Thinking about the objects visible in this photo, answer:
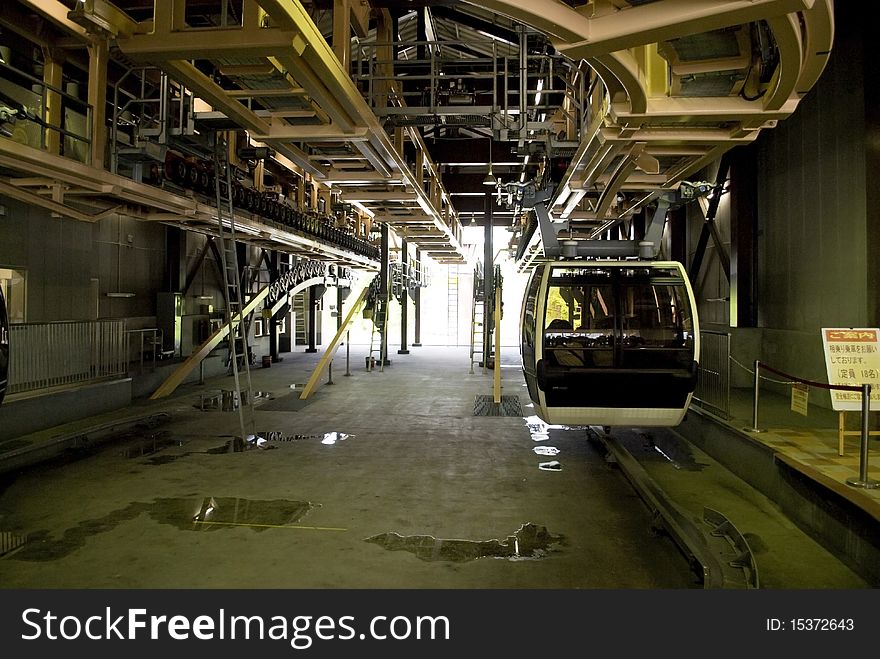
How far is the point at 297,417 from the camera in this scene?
9094 millimetres

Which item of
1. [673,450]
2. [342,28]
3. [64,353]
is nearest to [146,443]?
[64,353]

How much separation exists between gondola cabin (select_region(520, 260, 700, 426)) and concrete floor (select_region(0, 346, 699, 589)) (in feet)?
2.48

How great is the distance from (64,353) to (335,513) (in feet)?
18.6

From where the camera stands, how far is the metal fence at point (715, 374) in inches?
273

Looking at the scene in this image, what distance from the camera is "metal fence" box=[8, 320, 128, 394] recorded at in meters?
7.48

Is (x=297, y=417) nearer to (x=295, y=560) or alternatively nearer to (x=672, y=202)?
(x=295, y=560)

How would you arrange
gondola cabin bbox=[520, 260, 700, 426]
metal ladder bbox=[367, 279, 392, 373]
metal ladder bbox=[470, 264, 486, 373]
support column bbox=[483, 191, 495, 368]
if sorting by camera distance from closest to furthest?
gondola cabin bbox=[520, 260, 700, 426], support column bbox=[483, 191, 495, 368], metal ladder bbox=[367, 279, 392, 373], metal ladder bbox=[470, 264, 486, 373]

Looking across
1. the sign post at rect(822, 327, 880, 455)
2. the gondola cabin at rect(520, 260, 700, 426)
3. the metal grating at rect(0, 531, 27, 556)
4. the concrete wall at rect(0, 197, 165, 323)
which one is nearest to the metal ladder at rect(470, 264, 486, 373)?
the concrete wall at rect(0, 197, 165, 323)

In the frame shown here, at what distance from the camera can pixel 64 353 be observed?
26.9 ft

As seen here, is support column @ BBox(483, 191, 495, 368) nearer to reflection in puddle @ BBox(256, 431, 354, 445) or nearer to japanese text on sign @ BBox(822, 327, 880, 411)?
reflection in puddle @ BBox(256, 431, 354, 445)

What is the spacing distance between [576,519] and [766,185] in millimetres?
7558

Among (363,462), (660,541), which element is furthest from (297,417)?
(660,541)

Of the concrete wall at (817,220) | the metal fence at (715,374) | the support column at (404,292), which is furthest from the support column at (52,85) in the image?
the support column at (404,292)

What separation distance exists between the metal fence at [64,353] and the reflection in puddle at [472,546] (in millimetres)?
5512
